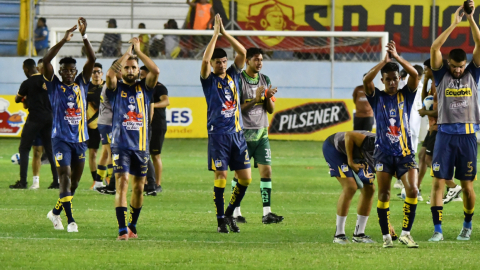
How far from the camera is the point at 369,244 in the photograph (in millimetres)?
8398

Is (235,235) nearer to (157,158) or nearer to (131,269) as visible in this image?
(131,269)

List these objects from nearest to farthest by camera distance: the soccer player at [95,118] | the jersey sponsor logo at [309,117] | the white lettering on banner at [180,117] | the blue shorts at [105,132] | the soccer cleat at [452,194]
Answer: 1. the soccer cleat at [452,194]
2. the blue shorts at [105,132]
3. the soccer player at [95,118]
4. the jersey sponsor logo at [309,117]
5. the white lettering on banner at [180,117]

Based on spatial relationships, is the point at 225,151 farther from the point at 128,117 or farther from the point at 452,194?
the point at 452,194

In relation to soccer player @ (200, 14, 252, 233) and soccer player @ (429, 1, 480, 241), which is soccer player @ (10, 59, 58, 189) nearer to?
soccer player @ (200, 14, 252, 233)

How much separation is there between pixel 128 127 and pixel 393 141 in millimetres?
2910

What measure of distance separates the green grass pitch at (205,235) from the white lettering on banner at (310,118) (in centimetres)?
874

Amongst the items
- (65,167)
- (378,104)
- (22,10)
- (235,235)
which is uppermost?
(22,10)

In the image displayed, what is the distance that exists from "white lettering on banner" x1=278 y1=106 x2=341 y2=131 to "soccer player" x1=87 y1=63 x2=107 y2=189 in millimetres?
10984

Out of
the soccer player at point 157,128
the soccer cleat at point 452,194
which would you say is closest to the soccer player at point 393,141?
the soccer cleat at point 452,194

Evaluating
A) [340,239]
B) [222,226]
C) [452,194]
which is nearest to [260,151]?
[222,226]

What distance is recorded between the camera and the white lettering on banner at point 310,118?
24500 millimetres

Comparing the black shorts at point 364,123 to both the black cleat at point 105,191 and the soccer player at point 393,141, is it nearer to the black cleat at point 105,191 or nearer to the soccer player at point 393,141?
the black cleat at point 105,191

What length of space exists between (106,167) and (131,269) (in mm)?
7558

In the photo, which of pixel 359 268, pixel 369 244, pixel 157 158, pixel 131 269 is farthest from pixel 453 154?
pixel 157 158
